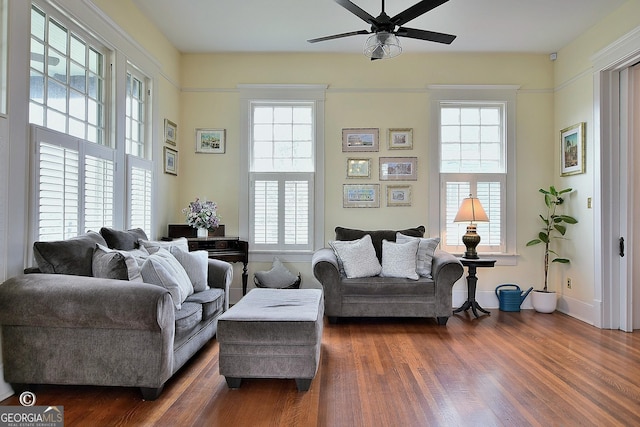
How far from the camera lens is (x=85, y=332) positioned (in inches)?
95.0

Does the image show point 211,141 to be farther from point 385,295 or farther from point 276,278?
point 385,295

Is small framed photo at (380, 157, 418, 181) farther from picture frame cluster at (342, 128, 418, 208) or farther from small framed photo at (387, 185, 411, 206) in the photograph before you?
small framed photo at (387, 185, 411, 206)

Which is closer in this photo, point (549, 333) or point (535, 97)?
point (549, 333)

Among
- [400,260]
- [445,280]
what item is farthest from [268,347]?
[445,280]

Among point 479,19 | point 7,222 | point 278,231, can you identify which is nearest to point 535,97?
point 479,19

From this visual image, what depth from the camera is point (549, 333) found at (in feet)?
13.1

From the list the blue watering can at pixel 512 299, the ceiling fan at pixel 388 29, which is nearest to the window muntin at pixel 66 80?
the ceiling fan at pixel 388 29

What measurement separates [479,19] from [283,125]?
8.13ft

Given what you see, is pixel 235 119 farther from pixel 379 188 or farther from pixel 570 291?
pixel 570 291

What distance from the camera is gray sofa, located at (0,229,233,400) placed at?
235cm

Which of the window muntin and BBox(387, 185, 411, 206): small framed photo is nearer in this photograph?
A: the window muntin

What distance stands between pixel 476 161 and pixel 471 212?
88 cm

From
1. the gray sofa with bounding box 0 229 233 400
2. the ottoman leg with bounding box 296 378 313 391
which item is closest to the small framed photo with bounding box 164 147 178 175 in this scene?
the gray sofa with bounding box 0 229 233 400

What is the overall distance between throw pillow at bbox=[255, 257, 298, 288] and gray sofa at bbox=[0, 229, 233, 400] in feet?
7.92
